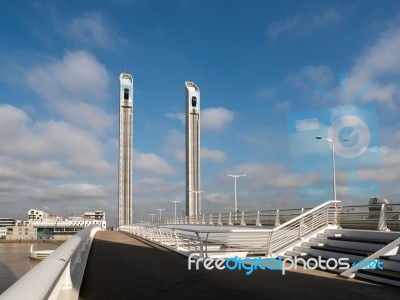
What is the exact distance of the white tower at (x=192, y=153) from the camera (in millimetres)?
93988

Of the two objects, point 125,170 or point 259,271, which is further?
point 125,170

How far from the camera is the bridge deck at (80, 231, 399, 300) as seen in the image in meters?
8.04

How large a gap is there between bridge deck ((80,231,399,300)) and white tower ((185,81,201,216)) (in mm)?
79610

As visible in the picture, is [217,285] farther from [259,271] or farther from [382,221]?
[382,221]

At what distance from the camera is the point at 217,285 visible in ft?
29.9

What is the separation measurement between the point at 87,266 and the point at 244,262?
4.71 meters

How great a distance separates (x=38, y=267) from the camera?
413 cm

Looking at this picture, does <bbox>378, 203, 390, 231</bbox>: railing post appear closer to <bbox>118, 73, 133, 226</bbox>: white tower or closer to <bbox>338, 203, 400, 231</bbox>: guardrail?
<bbox>338, 203, 400, 231</bbox>: guardrail

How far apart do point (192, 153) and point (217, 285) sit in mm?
87445

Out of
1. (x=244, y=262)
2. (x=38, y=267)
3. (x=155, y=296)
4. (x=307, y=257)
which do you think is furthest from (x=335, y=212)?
(x=38, y=267)

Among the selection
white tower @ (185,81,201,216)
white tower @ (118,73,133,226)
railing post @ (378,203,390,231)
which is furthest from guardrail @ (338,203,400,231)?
white tower @ (118,73,133,226)

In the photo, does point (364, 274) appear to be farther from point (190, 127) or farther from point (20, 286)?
point (190, 127)

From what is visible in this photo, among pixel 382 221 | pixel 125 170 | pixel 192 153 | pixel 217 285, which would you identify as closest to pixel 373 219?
pixel 382 221

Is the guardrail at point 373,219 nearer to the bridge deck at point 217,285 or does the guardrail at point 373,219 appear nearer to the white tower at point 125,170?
the bridge deck at point 217,285
